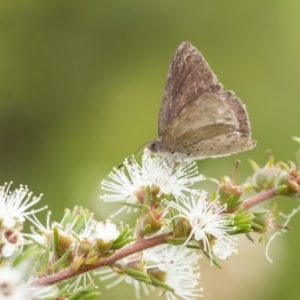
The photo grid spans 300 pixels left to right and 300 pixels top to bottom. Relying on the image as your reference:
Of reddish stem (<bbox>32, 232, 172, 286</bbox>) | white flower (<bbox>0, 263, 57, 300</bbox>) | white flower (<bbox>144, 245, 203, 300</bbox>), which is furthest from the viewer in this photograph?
white flower (<bbox>144, 245, 203, 300</bbox>)

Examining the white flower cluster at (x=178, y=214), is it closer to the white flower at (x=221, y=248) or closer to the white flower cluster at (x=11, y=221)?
the white flower at (x=221, y=248)

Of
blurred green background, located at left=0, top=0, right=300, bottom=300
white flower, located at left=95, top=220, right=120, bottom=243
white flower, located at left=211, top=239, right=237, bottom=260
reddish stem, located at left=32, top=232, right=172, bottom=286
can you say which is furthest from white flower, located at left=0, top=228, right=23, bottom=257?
blurred green background, located at left=0, top=0, right=300, bottom=300

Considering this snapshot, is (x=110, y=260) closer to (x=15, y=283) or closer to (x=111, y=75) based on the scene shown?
(x=15, y=283)

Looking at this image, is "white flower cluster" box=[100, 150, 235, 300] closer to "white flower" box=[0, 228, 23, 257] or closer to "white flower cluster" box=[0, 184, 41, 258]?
"white flower cluster" box=[0, 184, 41, 258]

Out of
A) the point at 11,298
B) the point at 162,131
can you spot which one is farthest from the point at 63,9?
the point at 11,298

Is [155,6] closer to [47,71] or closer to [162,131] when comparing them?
[47,71]

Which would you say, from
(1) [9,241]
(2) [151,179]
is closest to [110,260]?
(1) [9,241]

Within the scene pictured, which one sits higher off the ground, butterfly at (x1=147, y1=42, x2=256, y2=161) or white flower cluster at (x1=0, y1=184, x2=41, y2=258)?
butterfly at (x1=147, y1=42, x2=256, y2=161)
